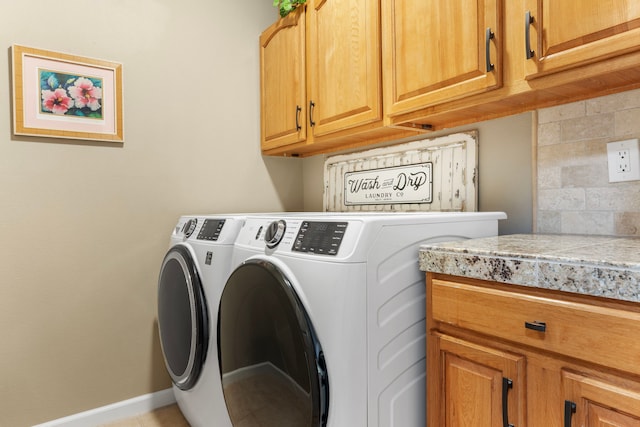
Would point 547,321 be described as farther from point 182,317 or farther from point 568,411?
point 182,317

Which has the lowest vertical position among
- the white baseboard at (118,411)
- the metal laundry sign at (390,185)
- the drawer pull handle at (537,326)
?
the white baseboard at (118,411)

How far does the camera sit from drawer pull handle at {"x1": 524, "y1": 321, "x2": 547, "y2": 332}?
898 mm

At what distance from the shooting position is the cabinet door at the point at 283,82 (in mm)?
2113

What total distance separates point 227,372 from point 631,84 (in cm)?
164

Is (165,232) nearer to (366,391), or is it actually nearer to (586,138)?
(366,391)

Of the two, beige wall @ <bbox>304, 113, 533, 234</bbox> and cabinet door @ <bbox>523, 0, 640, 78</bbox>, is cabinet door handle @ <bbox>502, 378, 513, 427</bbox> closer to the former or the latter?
beige wall @ <bbox>304, 113, 533, 234</bbox>

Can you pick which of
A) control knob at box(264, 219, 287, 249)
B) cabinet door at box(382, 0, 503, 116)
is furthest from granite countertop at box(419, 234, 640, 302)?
cabinet door at box(382, 0, 503, 116)

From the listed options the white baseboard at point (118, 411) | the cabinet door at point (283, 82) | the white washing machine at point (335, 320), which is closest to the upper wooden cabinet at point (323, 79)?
the cabinet door at point (283, 82)

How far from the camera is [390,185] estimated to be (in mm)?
2072

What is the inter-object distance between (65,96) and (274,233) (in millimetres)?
1407

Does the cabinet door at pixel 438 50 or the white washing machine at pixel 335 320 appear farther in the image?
the cabinet door at pixel 438 50

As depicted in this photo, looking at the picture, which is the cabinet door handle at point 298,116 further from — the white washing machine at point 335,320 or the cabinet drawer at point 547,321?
the cabinet drawer at point 547,321

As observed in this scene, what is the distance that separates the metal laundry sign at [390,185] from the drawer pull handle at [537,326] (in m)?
0.99

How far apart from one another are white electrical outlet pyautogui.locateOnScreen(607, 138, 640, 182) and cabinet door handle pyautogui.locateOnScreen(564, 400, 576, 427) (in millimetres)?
796
